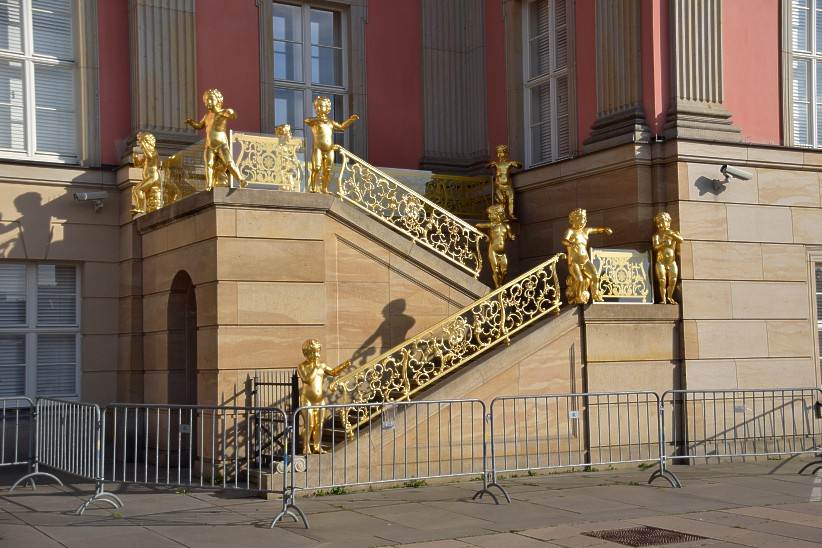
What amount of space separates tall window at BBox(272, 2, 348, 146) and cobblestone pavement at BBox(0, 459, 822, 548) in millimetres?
8408

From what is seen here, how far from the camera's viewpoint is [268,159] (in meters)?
14.6

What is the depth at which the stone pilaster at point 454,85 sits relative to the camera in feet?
66.2

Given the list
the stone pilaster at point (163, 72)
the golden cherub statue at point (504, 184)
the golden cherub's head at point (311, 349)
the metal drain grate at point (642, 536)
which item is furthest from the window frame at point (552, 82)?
the metal drain grate at point (642, 536)

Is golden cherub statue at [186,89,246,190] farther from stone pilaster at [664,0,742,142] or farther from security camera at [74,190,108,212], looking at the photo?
stone pilaster at [664,0,742,142]

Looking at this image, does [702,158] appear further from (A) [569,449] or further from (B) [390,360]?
(B) [390,360]

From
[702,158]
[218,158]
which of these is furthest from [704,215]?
[218,158]

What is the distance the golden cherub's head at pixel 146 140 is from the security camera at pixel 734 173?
8.51 m

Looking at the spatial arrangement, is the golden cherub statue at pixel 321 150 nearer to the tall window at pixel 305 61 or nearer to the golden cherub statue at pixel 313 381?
the golden cherub statue at pixel 313 381

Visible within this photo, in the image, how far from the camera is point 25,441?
637 inches

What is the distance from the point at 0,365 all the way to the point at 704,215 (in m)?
10.9

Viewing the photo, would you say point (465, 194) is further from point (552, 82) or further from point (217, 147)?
point (217, 147)

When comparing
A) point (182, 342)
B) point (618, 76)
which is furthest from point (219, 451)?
point (618, 76)

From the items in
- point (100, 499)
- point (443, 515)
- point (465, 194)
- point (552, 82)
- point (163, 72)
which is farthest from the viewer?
point (465, 194)

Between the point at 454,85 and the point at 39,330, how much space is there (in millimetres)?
8664
